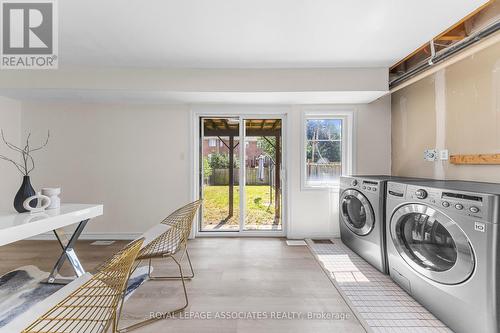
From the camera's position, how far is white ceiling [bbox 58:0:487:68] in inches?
73.0

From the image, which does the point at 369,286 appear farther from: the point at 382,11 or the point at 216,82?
the point at 216,82

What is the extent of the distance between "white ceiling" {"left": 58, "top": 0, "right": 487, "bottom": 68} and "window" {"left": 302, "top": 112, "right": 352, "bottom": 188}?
3.24 ft

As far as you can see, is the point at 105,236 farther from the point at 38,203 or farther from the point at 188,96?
the point at 188,96

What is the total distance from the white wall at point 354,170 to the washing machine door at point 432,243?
4.98ft

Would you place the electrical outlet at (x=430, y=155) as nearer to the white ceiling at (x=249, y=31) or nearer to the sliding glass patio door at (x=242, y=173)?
the white ceiling at (x=249, y=31)

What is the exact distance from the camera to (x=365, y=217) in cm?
269

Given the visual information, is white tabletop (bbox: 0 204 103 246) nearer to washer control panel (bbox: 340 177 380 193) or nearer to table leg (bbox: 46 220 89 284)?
table leg (bbox: 46 220 89 284)

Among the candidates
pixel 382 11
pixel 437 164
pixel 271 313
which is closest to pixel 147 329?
pixel 271 313

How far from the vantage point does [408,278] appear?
6.50 ft

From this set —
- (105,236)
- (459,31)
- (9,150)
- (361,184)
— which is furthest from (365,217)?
(9,150)

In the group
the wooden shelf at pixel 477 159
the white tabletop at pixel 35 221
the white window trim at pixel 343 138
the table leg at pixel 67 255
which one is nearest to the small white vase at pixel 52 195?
the white tabletop at pixel 35 221

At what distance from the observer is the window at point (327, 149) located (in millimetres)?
3674

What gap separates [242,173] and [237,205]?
0.59 m

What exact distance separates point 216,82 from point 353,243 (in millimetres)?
2606
